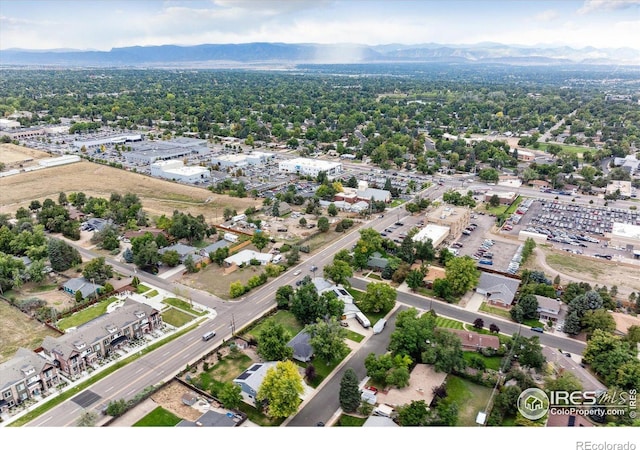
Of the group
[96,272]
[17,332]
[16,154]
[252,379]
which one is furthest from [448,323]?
[16,154]

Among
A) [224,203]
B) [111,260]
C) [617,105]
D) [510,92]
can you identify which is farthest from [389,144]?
[510,92]

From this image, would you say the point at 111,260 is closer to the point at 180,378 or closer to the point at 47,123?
the point at 180,378

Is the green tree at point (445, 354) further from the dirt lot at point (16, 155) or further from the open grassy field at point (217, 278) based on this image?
the dirt lot at point (16, 155)

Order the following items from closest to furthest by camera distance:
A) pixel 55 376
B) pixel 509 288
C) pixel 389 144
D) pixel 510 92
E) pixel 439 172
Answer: pixel 55 376 < pixel 509 288 < pixel 439 172 < pixel 389 144 < pixel 510 92

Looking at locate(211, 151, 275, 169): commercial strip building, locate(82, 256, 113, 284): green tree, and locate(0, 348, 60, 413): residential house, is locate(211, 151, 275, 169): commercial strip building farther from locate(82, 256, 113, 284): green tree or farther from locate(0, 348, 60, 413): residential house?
locate(0, 348, 60, 413): residential house

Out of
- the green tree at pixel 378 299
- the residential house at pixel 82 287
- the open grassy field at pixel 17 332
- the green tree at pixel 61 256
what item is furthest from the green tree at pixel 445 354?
the green tree at pixel 61 256
